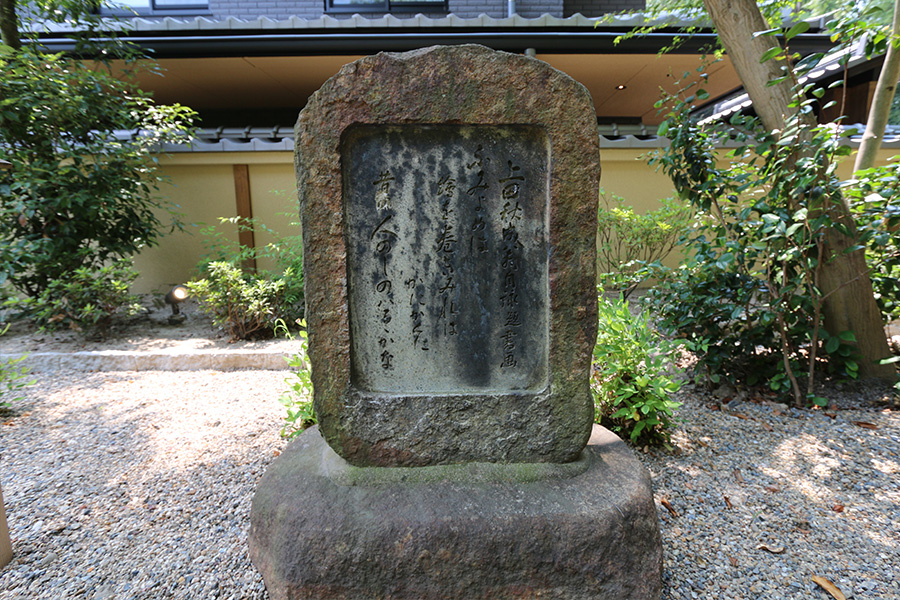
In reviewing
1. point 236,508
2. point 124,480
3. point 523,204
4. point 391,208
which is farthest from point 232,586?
point 523,204

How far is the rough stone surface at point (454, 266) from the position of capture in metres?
1.95

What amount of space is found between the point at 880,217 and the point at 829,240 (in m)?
0.35

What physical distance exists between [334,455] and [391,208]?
1.23 m

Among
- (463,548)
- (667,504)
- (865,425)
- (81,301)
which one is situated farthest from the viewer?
(81,301)

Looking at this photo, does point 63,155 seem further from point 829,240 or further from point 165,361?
point 829,240

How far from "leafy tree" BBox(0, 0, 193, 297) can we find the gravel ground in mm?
2363

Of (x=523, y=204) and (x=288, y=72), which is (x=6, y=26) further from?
(x=523, y=204)

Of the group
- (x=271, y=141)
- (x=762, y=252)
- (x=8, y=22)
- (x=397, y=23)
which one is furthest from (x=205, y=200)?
(x=762, y=252)

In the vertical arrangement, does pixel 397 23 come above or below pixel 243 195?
above

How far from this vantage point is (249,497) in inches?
104

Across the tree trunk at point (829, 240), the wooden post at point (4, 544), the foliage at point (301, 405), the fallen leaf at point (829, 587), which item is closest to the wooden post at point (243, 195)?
the foliage at point (301, 405)

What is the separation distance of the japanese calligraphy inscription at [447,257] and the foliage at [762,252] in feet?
6.74

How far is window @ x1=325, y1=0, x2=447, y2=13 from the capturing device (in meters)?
8.51

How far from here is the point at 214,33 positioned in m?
6.49
